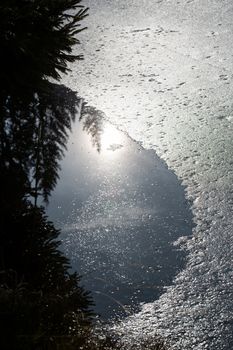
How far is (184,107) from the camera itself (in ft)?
15.7

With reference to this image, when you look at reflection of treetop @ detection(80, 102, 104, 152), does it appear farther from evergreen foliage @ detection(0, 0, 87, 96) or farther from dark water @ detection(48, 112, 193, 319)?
evergreen foliage @ detection(0, 0, 87, 96)

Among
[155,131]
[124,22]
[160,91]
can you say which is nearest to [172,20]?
[124,22]

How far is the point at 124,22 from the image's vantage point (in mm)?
6859

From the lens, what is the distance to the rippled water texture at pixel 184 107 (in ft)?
8.93

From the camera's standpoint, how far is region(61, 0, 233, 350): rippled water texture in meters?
2.72

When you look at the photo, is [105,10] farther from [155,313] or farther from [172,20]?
[155,313]

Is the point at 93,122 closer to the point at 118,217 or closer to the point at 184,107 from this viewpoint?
the point at 184,107

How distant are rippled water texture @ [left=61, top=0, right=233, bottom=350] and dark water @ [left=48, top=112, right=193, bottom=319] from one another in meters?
0.11

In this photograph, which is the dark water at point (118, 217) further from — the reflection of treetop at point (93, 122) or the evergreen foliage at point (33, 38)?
the evergreen foliage at point (33, 38)

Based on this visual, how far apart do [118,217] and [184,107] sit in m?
1.67

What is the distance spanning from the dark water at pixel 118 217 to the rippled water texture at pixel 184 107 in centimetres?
11

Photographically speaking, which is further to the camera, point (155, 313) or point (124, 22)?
point (124, 22)

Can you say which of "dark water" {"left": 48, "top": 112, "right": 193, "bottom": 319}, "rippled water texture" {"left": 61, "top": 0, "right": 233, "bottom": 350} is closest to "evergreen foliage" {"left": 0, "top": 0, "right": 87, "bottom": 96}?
"dark water" {"left": 48, "top": 112, "right": 193, "bottom": 319}

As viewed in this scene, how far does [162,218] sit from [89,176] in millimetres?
753
